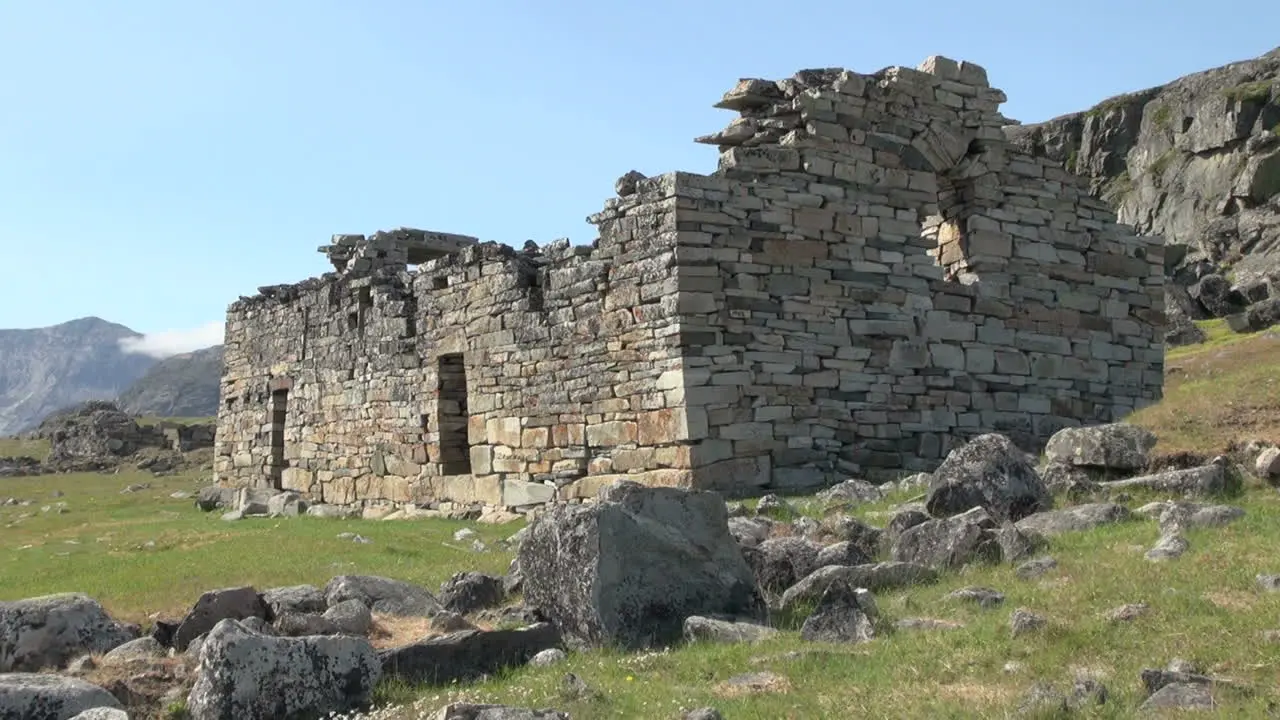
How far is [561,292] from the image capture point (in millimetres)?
15008

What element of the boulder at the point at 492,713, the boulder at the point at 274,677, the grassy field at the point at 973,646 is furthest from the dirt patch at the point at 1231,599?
the boulder at the point at 274,677

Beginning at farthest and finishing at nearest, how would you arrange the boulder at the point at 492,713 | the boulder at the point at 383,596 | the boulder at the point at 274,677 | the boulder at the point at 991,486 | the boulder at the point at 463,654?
the boulder at the point at 991,486 < the boulder at the point at 383,596 < the boulder at the point at 463,654 < the boulder at the point at 274,677 < the boulder at the point at 492,713

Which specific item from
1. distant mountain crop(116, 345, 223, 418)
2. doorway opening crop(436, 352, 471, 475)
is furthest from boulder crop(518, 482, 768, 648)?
distant mountain crop(116, 345, 223, 418)

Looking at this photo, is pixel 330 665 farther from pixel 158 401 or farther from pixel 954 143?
pixel 158 401

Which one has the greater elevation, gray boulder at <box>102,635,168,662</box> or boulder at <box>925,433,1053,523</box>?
boulder at <box>925,433,1053,523</box>

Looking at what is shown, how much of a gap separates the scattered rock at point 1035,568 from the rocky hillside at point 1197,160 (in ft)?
150

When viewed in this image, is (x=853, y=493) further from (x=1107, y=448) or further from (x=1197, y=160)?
(x=1197, y=160)

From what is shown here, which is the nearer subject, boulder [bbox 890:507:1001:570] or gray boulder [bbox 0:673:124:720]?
gray boulder [bbox 0:673:124:720]

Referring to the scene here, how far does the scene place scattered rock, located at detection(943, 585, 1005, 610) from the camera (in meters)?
6.77

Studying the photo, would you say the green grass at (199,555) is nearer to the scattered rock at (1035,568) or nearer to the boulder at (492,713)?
the boulder at (492,713)

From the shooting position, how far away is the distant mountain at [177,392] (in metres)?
158

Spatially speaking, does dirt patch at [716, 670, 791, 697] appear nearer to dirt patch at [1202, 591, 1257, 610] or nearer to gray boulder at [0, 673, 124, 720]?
dirt patch at [1202, 591, 1257, 610]

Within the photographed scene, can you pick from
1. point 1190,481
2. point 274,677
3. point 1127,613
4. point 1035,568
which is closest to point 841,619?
point 1127,613

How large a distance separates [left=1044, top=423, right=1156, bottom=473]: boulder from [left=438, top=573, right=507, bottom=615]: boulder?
5615 mm
